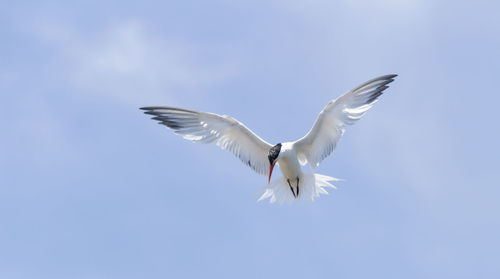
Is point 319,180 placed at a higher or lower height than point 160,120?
lower

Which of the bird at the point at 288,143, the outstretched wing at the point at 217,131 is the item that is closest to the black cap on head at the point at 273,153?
the bird at the point at 288,143

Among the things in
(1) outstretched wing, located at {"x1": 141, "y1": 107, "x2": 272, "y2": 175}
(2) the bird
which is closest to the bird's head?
(2) the bird

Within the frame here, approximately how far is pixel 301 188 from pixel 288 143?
0.86 m

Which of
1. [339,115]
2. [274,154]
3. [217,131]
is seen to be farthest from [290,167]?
[217,131]

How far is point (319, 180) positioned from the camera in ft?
60.3

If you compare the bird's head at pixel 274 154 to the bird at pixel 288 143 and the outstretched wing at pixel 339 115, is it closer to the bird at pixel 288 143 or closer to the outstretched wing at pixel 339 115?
the bird at pixel 288 143

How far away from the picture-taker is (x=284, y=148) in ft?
60.2

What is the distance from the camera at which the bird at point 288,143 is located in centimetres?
1816

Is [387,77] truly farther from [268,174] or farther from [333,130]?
[268,174]

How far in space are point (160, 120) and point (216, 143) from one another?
1.12m

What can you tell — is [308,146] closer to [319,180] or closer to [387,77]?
[319,180]

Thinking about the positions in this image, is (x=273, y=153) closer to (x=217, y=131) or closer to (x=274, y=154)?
(x=274, y=154)

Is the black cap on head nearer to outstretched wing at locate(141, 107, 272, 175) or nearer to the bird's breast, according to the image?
the bird's breast

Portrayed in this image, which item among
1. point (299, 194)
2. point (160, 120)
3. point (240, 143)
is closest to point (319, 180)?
point (299, 194)
